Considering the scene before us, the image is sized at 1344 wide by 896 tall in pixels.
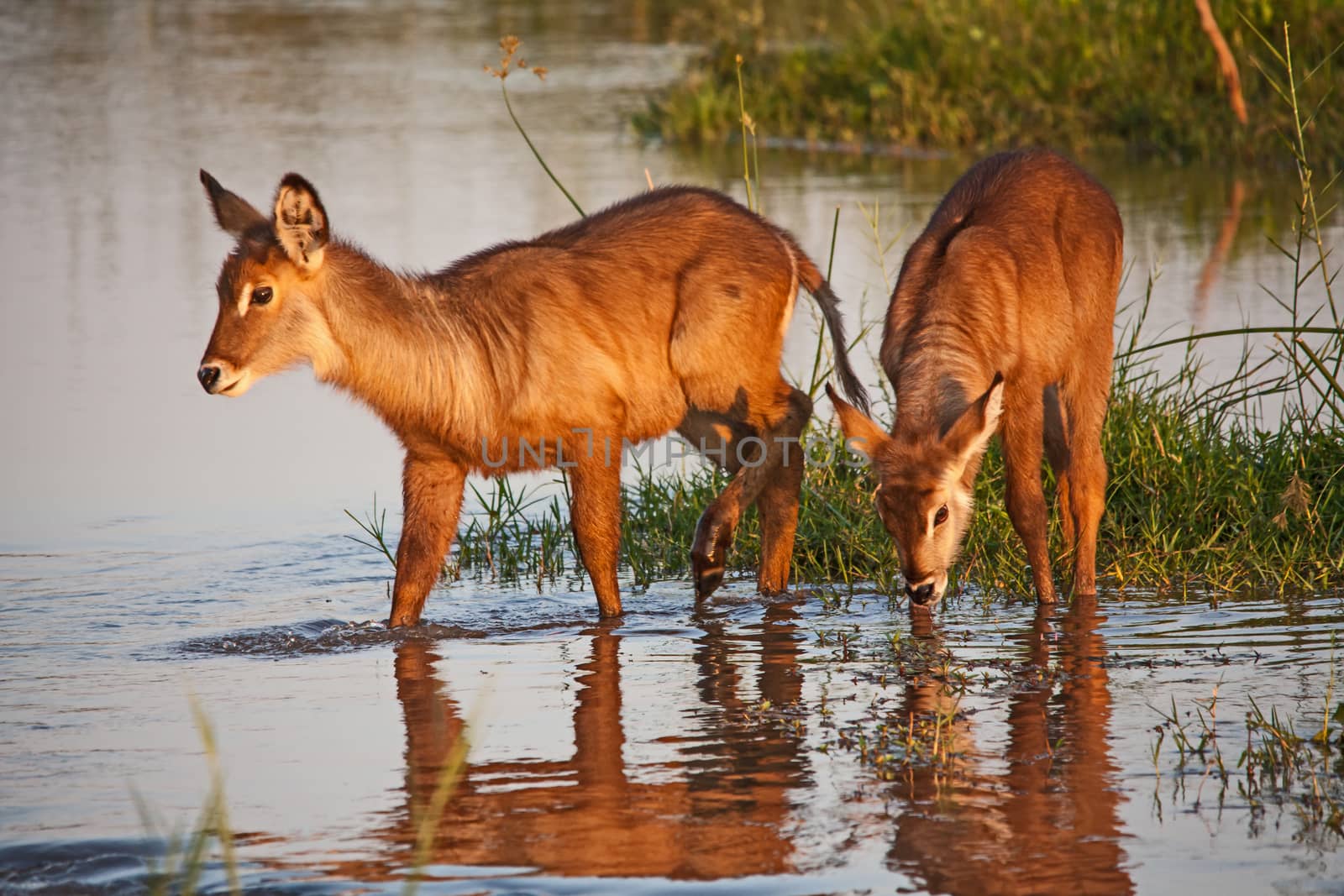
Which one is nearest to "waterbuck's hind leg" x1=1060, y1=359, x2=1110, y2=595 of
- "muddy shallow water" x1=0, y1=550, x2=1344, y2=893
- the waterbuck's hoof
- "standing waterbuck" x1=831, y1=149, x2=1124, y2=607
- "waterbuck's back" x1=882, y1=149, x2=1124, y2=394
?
"standing waterbuck" x1=831, y1=149, x2=1124, y2=607

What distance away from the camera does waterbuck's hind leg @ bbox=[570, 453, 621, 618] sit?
7309mm

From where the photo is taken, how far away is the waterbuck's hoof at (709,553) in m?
7.64

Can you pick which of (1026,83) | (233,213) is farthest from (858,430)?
(1026,83)

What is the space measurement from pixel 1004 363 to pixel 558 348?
1689 millimetres

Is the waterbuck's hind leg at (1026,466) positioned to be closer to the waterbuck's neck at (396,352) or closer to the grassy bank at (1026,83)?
the waterbuck's neck at (396,352)

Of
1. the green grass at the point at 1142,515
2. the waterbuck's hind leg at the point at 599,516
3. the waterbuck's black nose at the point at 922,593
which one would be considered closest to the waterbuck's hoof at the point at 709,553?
the waterbuck's hind leg at the point at 599,516

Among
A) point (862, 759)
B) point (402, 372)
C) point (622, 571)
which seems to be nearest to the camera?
point (862, 759)

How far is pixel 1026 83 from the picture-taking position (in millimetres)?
17516

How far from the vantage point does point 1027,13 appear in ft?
60.7

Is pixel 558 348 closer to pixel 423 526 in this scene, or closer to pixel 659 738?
pixel 423 526

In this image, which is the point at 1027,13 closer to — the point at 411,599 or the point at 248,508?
the point at 248,508

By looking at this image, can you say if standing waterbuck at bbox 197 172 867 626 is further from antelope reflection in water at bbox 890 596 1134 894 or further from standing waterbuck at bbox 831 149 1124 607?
antelope reflection in water at bbox 890 596 1134 894

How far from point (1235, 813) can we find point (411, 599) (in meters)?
3.46

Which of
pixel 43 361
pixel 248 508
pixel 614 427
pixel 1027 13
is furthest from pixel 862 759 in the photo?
pixel 1027 13
